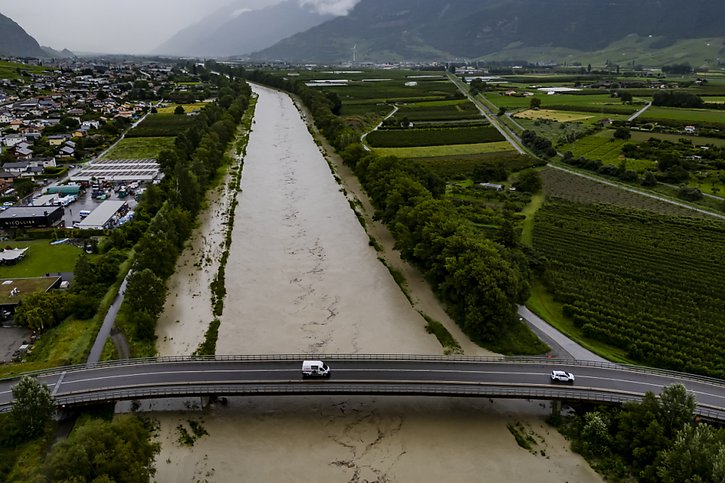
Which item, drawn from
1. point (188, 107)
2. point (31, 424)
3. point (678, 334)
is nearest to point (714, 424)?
point (678, 334)

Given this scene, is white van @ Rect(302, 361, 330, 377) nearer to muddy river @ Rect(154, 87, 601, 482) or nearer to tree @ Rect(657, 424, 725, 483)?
muddy river @ Rect(154, 87, 601, 482)

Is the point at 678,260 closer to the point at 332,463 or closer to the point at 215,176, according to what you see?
the point at 332,463

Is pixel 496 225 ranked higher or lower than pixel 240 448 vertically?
higher

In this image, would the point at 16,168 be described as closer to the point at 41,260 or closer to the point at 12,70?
the point at 41,260

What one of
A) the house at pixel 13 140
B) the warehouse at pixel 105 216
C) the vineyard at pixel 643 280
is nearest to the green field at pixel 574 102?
the vineyard at pixel 643 280

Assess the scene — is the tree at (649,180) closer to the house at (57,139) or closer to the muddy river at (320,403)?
the muddy river at (320,403)

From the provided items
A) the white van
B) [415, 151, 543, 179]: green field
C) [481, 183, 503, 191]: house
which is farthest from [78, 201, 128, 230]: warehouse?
[481, 183, 503, 191]: house
